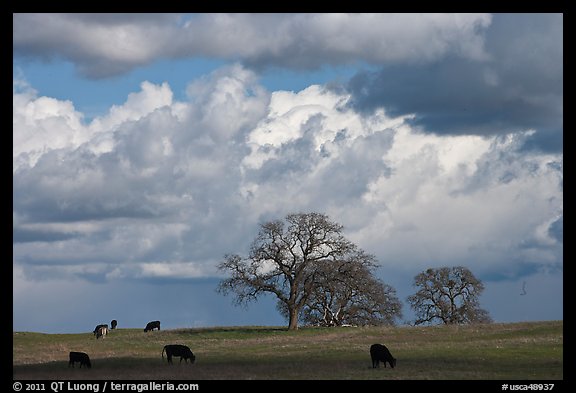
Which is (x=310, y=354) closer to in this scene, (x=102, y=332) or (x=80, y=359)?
Answer: (x=80, y=359)

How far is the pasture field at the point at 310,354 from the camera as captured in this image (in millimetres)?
37438

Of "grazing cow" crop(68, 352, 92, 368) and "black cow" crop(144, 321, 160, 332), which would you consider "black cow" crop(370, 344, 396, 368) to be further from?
"black cow" crop(144, 321, 160, 332)

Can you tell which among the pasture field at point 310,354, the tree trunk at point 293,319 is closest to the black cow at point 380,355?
the pasture field at point 310,354

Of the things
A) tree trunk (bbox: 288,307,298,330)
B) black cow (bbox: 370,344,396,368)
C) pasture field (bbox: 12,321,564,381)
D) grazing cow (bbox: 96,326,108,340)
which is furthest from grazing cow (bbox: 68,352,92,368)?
tree trunk (bbox: 288,307,298,330)

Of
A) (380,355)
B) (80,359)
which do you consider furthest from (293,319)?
(380,355)

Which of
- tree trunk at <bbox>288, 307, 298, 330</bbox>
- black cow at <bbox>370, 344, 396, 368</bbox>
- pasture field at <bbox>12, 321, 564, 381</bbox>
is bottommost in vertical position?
pasture field at <bbox>12, 321, 564, 381</bbox>

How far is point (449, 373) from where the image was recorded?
37.0 metres

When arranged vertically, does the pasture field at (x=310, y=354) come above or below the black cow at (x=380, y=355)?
below

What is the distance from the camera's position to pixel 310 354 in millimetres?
49219

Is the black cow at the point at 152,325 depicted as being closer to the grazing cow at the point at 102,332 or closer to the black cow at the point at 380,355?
the grazing cow at the point at 102,332

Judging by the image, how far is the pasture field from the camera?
37.4 metres
